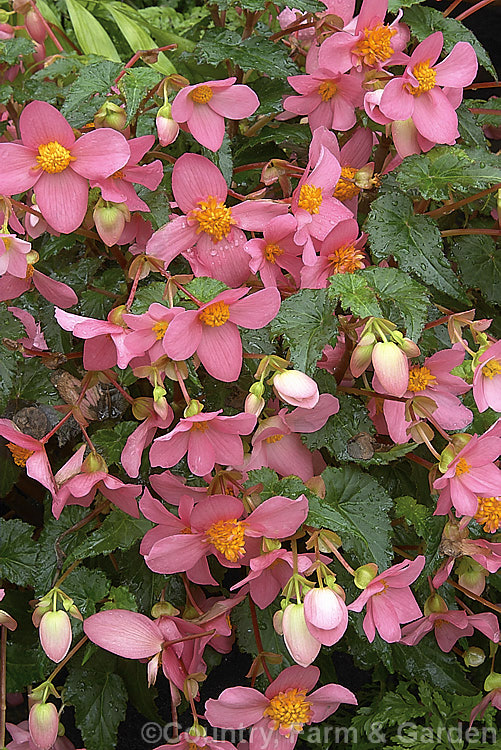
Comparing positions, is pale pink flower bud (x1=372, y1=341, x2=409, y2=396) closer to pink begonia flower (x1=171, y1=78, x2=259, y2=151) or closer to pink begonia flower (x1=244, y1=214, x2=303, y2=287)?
pink begonia flower (x1=244, y1=214, x2=303, y2=287)

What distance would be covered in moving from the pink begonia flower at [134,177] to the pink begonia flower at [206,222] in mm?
20

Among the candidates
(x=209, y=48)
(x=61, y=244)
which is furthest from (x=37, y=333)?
(x=209, y=48)

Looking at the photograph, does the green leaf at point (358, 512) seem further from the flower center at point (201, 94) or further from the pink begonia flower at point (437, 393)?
the flower center at point (201, 94)

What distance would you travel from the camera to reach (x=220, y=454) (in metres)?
0.59

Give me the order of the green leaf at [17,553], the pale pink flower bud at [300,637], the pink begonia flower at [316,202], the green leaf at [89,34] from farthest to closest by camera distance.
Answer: the green leaf at [89,34], the green leaf at [17,553], the pink begonia flower at [316,202], the pale pink flower bud at [300,637]

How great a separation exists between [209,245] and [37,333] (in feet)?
0.80

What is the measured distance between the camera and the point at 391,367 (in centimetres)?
54

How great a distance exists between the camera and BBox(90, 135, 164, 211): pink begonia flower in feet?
2.03

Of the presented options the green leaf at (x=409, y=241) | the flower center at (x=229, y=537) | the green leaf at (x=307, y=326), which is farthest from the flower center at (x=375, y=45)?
the flower center at (x=229, y=537)

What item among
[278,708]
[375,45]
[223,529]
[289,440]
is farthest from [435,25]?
[278,708]

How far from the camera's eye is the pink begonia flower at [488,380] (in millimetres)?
619

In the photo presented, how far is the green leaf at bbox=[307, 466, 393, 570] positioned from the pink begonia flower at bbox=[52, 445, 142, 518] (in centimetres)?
16

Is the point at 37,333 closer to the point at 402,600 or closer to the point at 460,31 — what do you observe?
the point at 402,600

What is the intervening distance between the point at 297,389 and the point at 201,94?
0.96 ft
